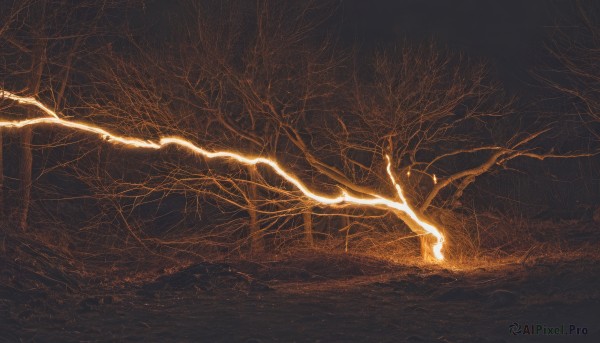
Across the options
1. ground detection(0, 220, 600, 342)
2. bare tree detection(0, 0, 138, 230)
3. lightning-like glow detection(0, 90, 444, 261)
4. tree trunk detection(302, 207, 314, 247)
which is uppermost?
bare tree detection(0, 0, 138, 230)

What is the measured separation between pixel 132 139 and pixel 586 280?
26.0 feet

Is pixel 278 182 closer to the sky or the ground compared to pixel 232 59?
closer to the ground

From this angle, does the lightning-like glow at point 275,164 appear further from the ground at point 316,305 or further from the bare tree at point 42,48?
the ground at point 316,305

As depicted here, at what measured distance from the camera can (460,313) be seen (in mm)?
8672

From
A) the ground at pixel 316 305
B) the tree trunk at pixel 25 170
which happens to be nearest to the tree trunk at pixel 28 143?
the tree trunk at pixel 25 170

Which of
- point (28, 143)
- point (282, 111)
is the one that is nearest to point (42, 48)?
point (28, 143)

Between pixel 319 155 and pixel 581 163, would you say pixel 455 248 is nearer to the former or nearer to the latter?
pixel 319 155

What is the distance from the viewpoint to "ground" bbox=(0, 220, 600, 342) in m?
7.99

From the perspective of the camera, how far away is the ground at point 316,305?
799cm

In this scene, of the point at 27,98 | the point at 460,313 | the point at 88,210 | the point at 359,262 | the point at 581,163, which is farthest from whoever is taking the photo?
the point at 581,163

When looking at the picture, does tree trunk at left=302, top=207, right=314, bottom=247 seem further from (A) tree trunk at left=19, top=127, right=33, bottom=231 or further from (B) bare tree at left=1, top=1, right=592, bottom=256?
(A) tree trunk at left=19, top=127, right=33, bottom=231

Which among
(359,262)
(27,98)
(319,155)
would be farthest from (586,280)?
(27,98)

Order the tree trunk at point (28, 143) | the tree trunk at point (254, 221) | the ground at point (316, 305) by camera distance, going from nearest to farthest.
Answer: the ground at point (316, 305) < the tree trunk at point (254, 221) < the tree trunk at point (28, 143)

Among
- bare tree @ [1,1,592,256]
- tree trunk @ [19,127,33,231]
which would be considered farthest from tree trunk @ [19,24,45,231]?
bare tree @ [1,1,592,256]
